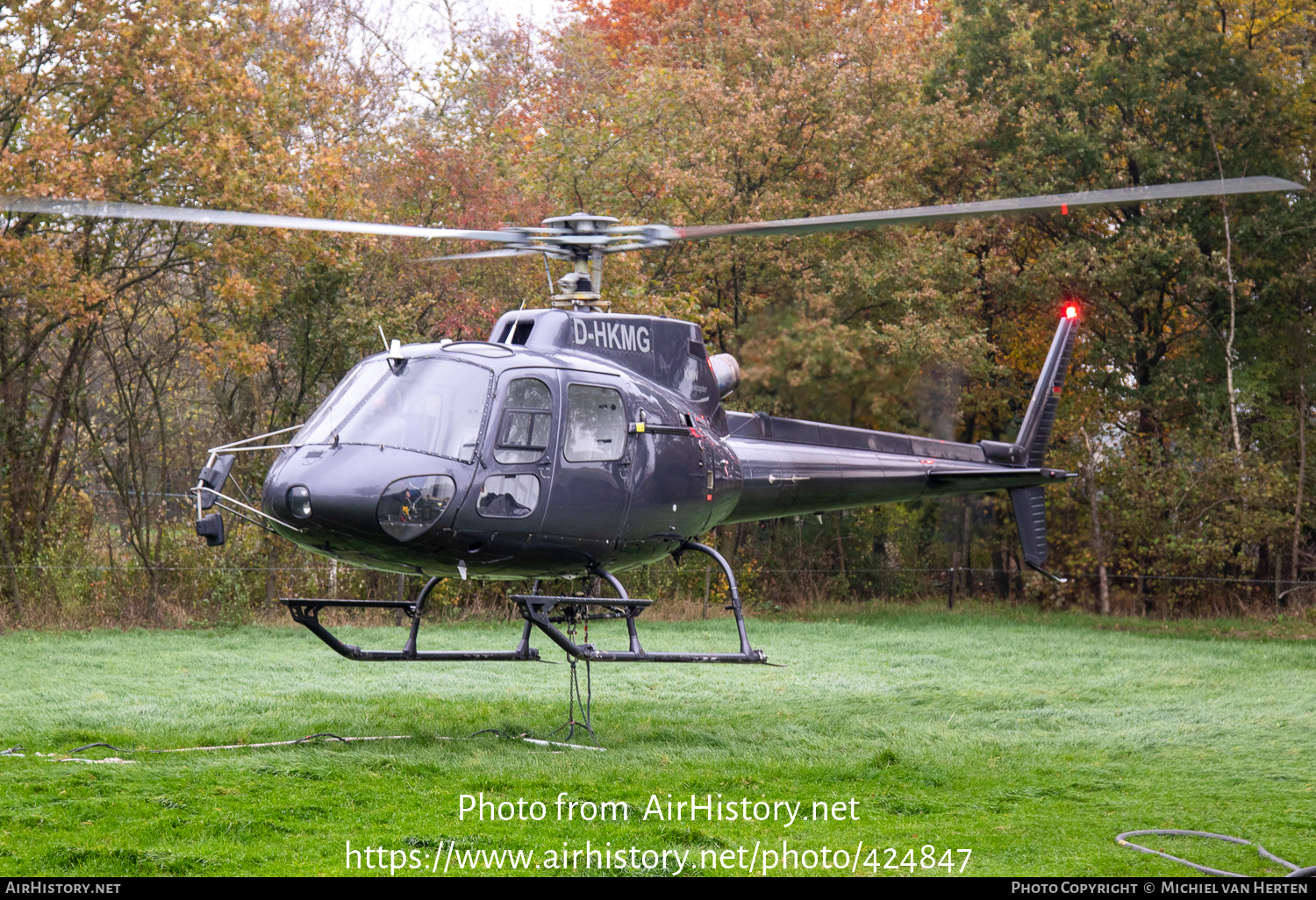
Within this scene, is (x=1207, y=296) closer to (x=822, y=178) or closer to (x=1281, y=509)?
(x=1281, y=509)

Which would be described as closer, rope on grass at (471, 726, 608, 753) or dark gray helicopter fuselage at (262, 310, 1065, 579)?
dark gray helicopter fuselage at (262, 310, 1065, 579)

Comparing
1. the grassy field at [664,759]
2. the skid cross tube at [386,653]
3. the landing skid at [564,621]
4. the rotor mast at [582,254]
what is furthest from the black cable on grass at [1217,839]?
the rotor mast at [582,254]

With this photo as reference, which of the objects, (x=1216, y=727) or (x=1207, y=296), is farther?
(x=1207, y=296)

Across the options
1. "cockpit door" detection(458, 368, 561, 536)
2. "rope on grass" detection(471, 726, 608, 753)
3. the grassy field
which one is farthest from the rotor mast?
the grassy field

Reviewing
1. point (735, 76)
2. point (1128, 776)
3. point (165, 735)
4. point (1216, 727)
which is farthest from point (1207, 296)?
point (165, 735)

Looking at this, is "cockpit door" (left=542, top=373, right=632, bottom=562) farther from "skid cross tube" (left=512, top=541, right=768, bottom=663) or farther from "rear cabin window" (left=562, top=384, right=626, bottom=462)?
"skid cross tube" (left=512, top=541, right=768, bottom=663)

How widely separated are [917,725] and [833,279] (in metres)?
11.1

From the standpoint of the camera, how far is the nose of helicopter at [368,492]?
7453mm

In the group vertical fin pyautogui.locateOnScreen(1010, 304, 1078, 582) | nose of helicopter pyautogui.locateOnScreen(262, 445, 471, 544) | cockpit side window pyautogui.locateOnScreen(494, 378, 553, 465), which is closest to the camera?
nose of helicopter pyautogui.locateOnScreen(262, 445, 471, 544)

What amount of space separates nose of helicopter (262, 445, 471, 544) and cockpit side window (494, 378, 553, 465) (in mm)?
333

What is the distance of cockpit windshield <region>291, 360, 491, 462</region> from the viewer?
7.73 meters

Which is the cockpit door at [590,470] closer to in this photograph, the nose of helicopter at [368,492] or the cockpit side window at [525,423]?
the cockpit side window at [525,423]

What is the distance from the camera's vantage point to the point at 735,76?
21.7 metres

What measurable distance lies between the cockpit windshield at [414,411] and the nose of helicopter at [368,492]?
0.10m
